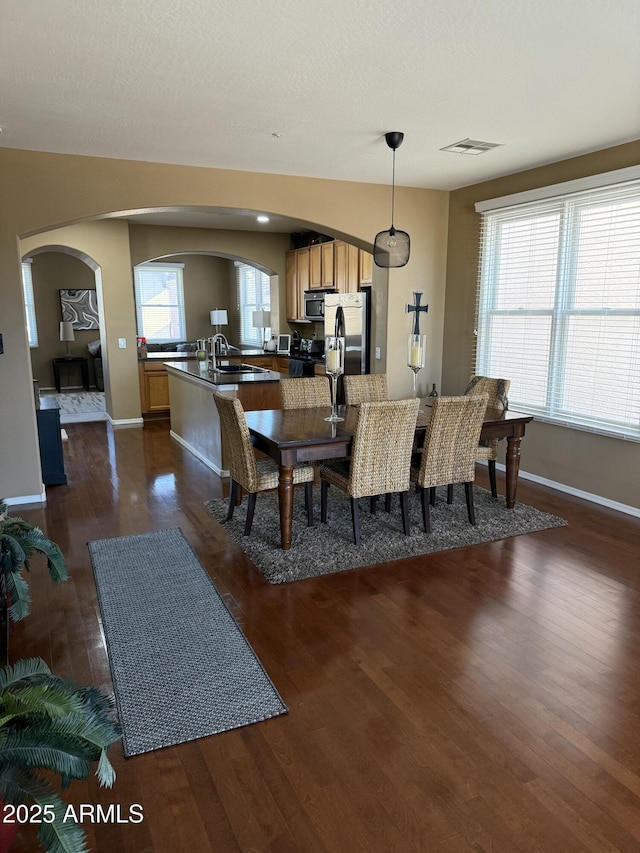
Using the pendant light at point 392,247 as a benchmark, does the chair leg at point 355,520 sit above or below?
below

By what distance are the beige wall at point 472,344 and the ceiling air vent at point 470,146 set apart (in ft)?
2.63

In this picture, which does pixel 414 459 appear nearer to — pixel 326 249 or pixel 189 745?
pixel 189 745

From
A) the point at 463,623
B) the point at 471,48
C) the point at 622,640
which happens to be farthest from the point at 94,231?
the point at 622,640

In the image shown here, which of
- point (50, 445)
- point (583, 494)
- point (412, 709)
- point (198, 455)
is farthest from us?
point (198, 455)

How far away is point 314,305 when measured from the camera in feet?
26.1

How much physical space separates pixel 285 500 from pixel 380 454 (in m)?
0.66

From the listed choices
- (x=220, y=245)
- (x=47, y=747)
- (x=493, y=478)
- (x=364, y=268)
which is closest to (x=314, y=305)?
(x=364, y=268)

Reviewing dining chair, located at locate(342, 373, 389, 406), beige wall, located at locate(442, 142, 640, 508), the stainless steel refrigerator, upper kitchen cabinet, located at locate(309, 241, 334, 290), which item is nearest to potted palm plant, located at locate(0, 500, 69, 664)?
dining chair, located at locate(342, 373, 389, 406)

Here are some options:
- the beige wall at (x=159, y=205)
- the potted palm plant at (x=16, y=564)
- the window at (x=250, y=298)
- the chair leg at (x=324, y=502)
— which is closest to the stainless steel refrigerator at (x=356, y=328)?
the beige wall at (x=159, y=205)

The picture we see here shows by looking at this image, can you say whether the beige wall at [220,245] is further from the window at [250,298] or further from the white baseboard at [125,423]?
the white baseboard at [125,423]

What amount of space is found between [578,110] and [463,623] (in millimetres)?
3008

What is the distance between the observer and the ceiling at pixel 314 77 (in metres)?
2.29

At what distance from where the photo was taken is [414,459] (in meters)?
4.11

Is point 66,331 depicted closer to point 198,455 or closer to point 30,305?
point 30,305
